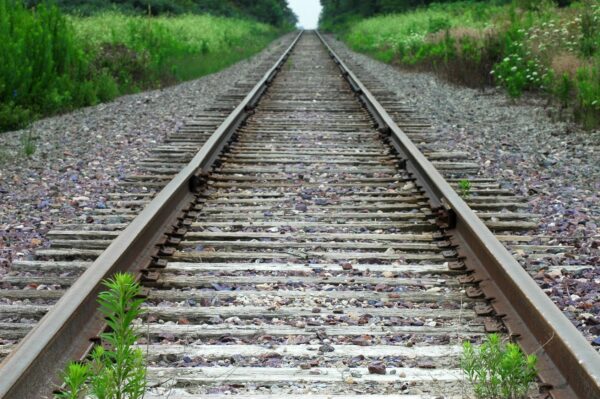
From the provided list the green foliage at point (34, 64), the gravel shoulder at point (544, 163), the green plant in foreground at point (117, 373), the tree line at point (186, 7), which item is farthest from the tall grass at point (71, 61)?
the green plant in foreground at point (117, 373)

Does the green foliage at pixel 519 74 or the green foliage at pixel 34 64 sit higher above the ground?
the green foliage at pixel 34 64

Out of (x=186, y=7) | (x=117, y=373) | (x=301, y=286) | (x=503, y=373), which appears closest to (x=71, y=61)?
(x=301, y=286)

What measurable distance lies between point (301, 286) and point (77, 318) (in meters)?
1.16

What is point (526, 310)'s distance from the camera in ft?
9.89

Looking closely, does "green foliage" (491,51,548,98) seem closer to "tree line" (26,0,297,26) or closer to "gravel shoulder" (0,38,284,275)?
"gravel shoulder" (0,38,284,275)

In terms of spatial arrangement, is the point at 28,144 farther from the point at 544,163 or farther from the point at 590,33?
the point at 590,33

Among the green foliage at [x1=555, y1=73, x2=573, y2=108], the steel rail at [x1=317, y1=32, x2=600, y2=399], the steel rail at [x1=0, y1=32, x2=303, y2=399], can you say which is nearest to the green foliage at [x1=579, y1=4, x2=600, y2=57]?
the green foliage at [x1=555, y1=73, x2=573, y2=108]

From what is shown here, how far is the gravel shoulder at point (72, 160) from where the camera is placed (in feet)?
16.1

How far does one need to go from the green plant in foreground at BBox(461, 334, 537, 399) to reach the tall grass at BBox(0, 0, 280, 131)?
24.0 feet

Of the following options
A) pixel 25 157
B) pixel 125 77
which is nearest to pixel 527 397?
pixel 25 157

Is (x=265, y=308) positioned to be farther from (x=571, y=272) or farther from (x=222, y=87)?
(x=222, y=87)

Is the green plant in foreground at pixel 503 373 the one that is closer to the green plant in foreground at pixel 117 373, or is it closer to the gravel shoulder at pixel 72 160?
the green plant in foreground at pixel 117 373

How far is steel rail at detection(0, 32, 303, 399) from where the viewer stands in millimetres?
2385

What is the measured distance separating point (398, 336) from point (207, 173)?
3.03 m
